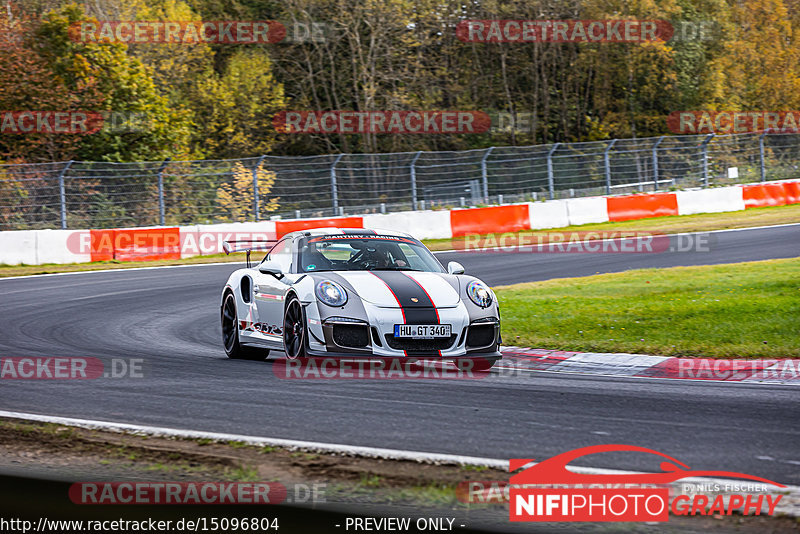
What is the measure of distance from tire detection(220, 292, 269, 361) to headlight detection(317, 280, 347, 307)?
1.75 meters

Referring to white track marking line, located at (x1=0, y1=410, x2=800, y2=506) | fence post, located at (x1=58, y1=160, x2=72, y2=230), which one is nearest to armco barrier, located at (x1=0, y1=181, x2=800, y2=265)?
fence post, located at (x1=58, y1=160, x2=72, y2=230)

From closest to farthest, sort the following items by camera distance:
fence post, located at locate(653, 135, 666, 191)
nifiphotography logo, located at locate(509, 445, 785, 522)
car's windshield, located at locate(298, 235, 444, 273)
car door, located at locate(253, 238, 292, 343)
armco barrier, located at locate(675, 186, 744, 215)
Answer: nifiphotography logo, located at locate(509, 445, 785, 522) < car door, located at locate(253, 238, 292, 343) < car's windshield, located at locate(298, 235, 444, 273) < armco barrier, located at locate(675, 186, 744, 215) < fence post, located at locate(653, 135, 666, 191)

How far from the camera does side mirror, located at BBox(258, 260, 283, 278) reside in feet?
30.3

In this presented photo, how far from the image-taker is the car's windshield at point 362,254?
935 centimetres

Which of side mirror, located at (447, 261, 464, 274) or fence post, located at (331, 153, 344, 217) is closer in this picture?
side mirror, located at (447, 261, 464, 274)

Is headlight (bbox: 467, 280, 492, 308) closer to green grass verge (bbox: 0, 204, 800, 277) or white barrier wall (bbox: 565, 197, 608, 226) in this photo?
green grass verge (bbox: 0, 204, 800, 277)

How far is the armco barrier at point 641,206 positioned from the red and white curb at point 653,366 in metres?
18.4

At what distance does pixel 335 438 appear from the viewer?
5609 millimetres

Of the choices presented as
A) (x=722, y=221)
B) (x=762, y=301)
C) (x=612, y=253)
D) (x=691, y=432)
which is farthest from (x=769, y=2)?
(x=691, y=432)

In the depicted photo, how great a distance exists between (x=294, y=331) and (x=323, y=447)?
3463 millimetres

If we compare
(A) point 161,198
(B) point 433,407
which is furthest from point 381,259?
(A) point 161,198

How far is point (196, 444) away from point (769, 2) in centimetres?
4710

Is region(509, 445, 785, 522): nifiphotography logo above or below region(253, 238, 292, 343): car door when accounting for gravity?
below

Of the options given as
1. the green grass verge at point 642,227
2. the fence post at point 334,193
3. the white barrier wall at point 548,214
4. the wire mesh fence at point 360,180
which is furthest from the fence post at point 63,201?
the white barrier wall at point 548,214
